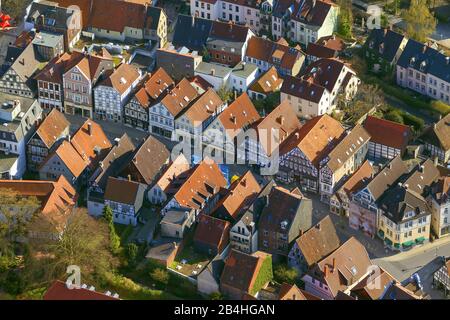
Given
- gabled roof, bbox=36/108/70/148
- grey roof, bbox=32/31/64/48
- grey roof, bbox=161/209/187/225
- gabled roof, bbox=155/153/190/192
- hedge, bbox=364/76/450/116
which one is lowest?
grey roof, bbox=161/209/187/225

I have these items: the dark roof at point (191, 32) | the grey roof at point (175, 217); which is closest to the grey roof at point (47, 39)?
the dark roof at point (191, 32)

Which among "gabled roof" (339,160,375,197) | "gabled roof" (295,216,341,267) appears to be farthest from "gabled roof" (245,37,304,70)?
"gabled roof" (295,216,341,267)

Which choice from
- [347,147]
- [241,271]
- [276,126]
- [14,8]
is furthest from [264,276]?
[14,8]

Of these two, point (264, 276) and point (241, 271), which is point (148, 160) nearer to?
point (241, 271)

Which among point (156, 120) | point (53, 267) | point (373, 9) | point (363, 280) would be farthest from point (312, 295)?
point (373, 9)

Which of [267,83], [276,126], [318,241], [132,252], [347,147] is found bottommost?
[132,252]

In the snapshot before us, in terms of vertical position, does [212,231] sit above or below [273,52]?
below

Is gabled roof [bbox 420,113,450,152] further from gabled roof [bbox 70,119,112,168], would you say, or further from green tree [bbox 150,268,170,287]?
green tree [bbox 150,268,170,287]
